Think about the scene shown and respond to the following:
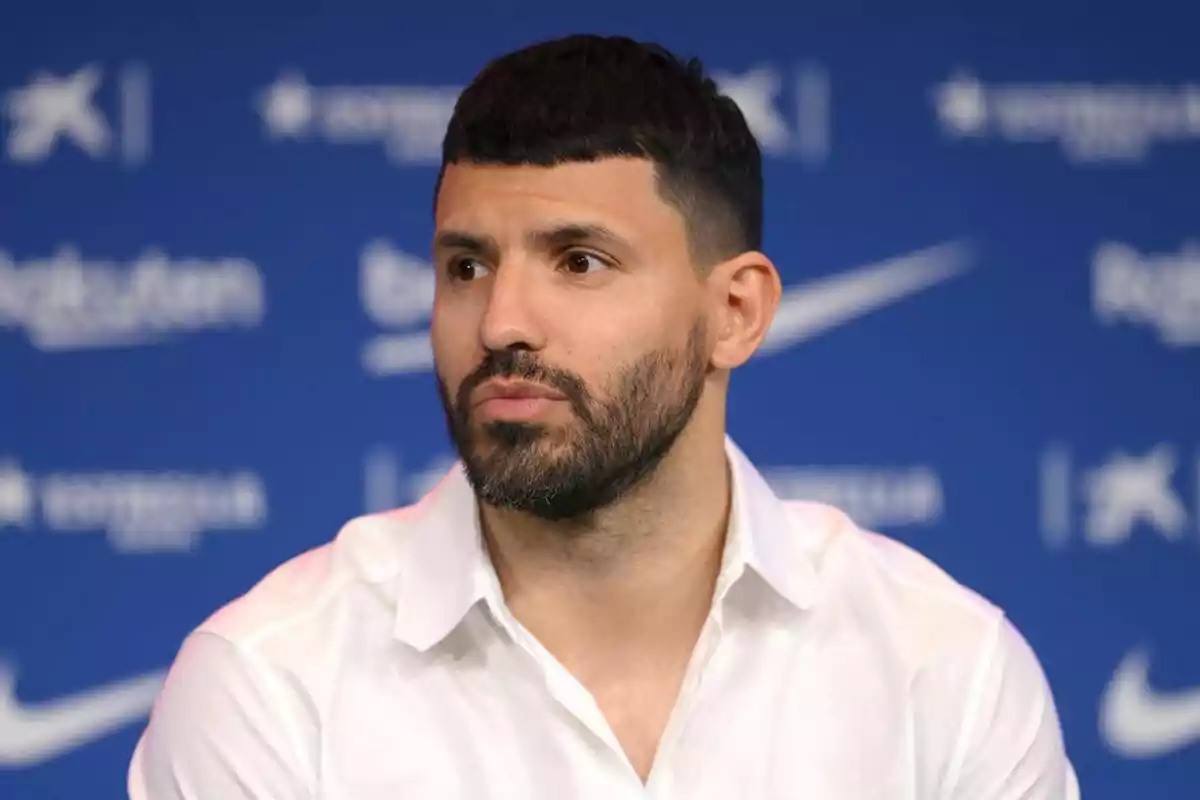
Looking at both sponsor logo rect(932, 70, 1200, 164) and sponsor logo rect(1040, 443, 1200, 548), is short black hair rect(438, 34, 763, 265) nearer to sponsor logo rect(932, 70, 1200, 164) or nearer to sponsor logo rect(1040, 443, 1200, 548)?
sponsor logo rect(932, 70, 1200, 164)

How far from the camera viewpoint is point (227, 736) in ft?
5.93

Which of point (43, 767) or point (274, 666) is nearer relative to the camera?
point (274, 666)

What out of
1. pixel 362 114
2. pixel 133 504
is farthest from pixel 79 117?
pixel 133 504

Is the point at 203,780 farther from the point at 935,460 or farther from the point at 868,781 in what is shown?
the point at 935,460

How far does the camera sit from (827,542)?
82.3 inches

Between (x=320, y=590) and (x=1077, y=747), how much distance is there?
173cm

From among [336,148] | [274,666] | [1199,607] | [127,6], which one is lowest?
[1199,607]

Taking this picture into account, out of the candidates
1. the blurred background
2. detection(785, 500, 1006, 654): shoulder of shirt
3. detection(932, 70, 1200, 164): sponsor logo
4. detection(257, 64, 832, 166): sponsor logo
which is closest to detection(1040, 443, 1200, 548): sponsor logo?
the blurred background

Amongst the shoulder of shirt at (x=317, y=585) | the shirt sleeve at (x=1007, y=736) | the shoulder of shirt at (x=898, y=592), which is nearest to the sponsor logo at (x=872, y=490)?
the shoulder of shirt at (x=898, y=592)

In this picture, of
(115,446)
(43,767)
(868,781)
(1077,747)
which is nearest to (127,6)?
(115,446)

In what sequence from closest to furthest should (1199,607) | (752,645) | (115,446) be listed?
1. (752,645)
2. (115,446)
3. (1199,607)

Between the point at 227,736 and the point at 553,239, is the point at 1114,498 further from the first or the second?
the point at 227,736

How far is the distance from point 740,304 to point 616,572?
1.16 feet

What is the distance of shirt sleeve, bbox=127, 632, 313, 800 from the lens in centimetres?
180
